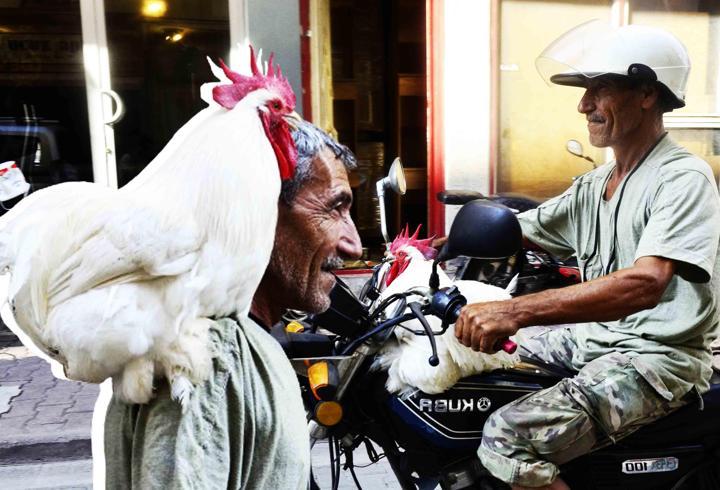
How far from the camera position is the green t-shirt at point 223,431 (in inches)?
40.0

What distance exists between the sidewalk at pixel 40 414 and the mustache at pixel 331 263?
330 centimetres

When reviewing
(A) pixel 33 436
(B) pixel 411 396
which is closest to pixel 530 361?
(B) pixel 411 396

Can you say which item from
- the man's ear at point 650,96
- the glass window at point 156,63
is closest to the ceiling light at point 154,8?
the glass window at point 156,63

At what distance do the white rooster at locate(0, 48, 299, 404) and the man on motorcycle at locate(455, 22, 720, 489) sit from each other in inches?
35.6

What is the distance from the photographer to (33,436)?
162 inches

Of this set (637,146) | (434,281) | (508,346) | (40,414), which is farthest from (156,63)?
(508,346)

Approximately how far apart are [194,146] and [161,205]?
0.39 ft

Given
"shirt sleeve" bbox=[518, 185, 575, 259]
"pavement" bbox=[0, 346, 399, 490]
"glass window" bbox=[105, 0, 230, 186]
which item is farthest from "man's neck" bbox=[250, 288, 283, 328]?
"glass window" bbox=[105, 0, 230, 186]

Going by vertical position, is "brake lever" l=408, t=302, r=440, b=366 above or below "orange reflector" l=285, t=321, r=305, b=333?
above

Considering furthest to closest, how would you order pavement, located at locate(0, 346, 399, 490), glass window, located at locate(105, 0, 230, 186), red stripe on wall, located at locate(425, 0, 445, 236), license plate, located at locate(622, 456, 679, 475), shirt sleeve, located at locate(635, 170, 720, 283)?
red stripe on wall, located at locate(425, 0, 445, 236)
glass window, located at locate(105, 0, 230, 186)
pavement, located at locate(0, 346, 399, 490)
license plate, located at locate(622, 456, 679, 475)
shirt sleeve, located at locate(635, 170, 720, 283)

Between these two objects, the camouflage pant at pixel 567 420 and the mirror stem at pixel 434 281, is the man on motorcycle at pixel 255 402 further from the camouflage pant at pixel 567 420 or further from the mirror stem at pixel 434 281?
the camouflage pant at pixel 567 420

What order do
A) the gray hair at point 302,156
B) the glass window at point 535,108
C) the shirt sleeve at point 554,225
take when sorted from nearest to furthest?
1. the gray hair at point 302,156
2. the shirt sleeve at point 554,225
3. the glass window at point 535,108

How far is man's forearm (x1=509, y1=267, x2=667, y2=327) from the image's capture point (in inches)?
74.7

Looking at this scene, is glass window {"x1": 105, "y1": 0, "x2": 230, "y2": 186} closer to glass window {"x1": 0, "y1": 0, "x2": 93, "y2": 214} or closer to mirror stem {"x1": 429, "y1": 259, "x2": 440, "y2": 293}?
glass window {"x1": 0, "y1": 0, "x2": 93, "y2": 214}
